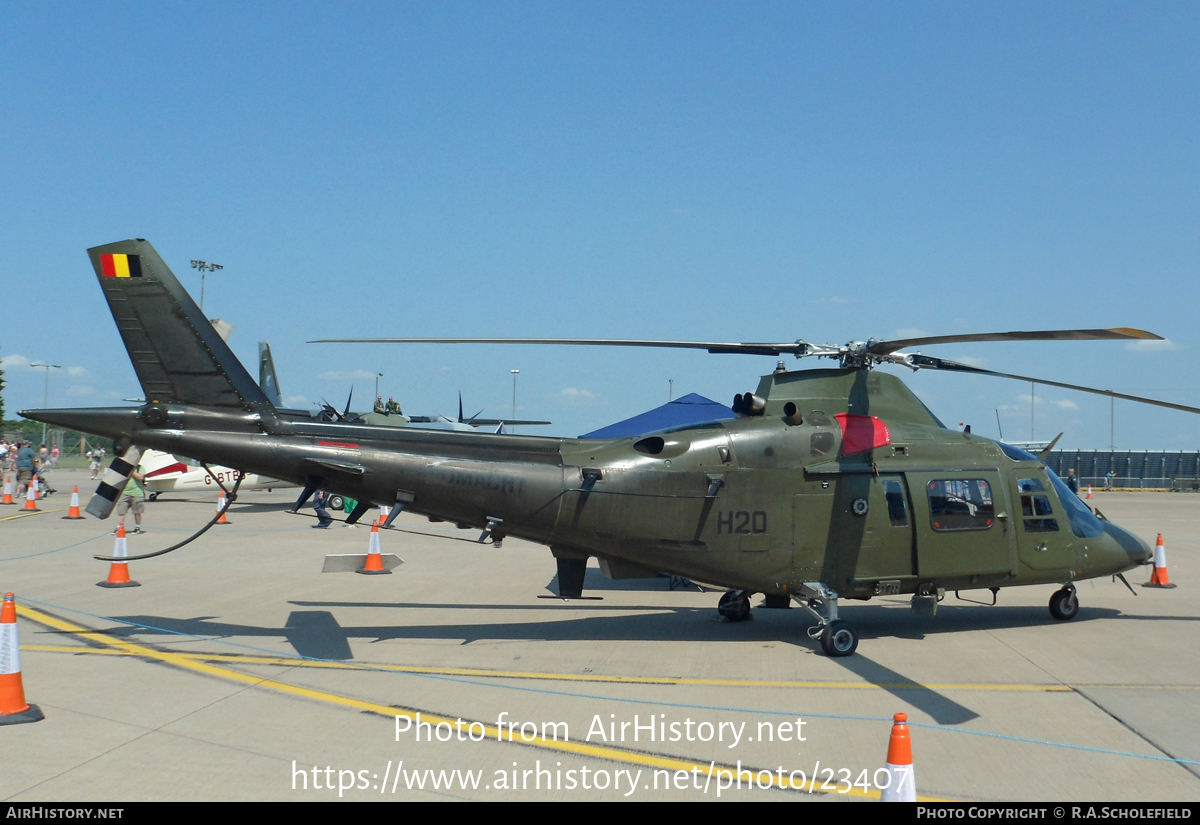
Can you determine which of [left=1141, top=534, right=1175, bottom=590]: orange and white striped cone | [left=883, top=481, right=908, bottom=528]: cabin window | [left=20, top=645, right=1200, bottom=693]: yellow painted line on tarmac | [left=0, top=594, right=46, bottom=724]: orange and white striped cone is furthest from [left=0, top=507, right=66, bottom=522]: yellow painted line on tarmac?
[left=1141, top=534, right=1175, bottom=590]: orange and white striped cone

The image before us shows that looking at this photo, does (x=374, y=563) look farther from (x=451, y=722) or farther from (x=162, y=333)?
(x=451, y=722)

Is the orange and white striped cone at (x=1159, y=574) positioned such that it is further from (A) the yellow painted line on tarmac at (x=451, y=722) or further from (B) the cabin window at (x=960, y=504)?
(A) the yellow painted line on tarmac at (x=451, y=722)

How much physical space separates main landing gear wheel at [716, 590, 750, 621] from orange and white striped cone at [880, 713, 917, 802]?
6.81 m

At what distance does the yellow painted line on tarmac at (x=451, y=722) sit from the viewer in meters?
5.75

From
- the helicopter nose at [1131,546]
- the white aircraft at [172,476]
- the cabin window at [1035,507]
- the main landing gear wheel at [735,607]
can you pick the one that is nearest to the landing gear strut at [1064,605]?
the helicopter nose at [1131,546]

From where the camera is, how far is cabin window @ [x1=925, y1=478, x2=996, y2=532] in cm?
995

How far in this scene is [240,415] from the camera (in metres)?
8.94

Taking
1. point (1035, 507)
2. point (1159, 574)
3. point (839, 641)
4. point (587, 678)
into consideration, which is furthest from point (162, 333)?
point (1159, 574)

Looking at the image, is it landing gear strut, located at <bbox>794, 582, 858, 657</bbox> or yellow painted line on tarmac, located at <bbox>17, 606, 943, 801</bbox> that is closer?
yellow painted line on tarmac, located at <bbox>17, 606, 943, 801</bbox>

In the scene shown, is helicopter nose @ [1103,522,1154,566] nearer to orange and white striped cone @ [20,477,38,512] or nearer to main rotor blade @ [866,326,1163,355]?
main rotor blade @ [866,326,1163,355]

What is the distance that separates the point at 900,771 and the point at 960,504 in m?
6.75
